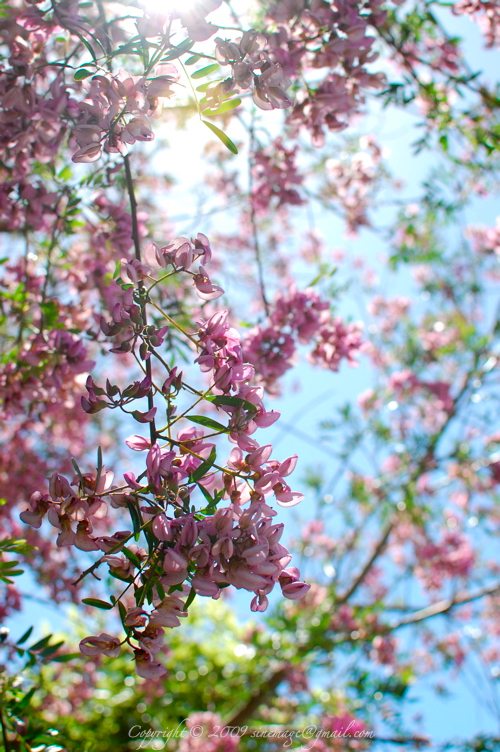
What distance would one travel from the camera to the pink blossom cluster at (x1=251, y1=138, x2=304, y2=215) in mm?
2830

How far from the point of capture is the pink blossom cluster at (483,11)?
2.40 meters

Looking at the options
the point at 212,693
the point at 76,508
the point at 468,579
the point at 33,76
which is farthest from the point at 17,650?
the point at 468,579

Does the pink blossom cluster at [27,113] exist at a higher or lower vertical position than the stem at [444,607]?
higher

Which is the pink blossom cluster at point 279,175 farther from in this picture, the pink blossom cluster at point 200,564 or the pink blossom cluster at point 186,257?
the pink blossom cluster at point 200,564

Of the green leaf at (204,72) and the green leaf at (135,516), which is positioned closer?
the green leaf at (135,516)

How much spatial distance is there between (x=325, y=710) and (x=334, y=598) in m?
0.88

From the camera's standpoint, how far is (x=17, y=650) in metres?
1.69

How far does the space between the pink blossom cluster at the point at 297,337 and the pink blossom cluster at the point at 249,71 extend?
3.04 feet

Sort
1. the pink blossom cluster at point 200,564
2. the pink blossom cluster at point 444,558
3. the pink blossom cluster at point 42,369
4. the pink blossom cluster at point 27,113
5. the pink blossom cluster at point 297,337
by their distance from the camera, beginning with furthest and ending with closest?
the pink blossom cluster at point 444,558, the pink blossom cluster at point 297,337, the pink blossom cluster at point 42,369, the pink blossom cluster at point 27,113, the pink blossom cluster at point 200,564

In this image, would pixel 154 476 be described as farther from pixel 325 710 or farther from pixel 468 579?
pixel 468 579

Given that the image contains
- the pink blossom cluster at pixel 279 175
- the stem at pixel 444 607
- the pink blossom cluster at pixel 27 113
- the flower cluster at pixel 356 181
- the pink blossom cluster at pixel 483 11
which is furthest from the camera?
the stem at pixel 444 607

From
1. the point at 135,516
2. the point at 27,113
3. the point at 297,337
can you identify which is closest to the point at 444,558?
the point at 297,337

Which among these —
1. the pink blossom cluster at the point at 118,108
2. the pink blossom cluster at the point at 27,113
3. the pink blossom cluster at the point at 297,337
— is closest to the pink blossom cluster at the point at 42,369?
the pink blossom cluster at the point at 27,113

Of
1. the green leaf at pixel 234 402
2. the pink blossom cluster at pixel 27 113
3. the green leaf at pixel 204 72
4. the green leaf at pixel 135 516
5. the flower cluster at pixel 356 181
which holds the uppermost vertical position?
the flower cluster at pixel 356 181
